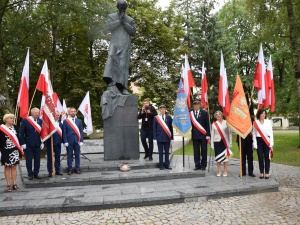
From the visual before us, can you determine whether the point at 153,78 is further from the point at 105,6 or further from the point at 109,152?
the point at 109,152

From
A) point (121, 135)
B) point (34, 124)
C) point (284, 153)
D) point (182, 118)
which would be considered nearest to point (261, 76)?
point (182, 118)

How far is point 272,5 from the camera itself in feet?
46.4

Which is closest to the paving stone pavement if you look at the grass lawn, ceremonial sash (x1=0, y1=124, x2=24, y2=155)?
ceremonial sash (x1=0, y1=124, x2=24, y2=155)

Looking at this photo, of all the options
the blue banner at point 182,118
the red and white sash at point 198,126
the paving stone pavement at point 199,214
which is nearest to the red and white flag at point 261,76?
the red and white sash at point 198,126

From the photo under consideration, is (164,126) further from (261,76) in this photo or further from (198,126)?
(261,76)

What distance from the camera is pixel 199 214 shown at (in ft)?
17.8

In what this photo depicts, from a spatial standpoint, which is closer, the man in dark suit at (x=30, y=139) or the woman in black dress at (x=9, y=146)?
the woman in black dress at (x=9, y=146)

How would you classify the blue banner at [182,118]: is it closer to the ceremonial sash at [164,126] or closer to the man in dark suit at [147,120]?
the ceremonial sash at [164,126]

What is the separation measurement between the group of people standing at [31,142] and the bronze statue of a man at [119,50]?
2453 mm

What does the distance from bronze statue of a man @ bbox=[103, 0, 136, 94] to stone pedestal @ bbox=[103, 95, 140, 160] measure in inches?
38.2

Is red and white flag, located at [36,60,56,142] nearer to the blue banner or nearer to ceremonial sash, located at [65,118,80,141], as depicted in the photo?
ceremonial sash, located at [65,118,80,141]

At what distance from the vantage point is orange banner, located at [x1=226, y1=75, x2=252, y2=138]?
7.76 m

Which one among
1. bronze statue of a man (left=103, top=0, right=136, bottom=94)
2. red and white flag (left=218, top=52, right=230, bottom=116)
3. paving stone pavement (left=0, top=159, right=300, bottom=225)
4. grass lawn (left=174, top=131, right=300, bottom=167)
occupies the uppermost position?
bronze statue of a man (left=103, top=0, right=136, bottom=94)

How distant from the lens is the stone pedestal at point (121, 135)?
9.74 meters
